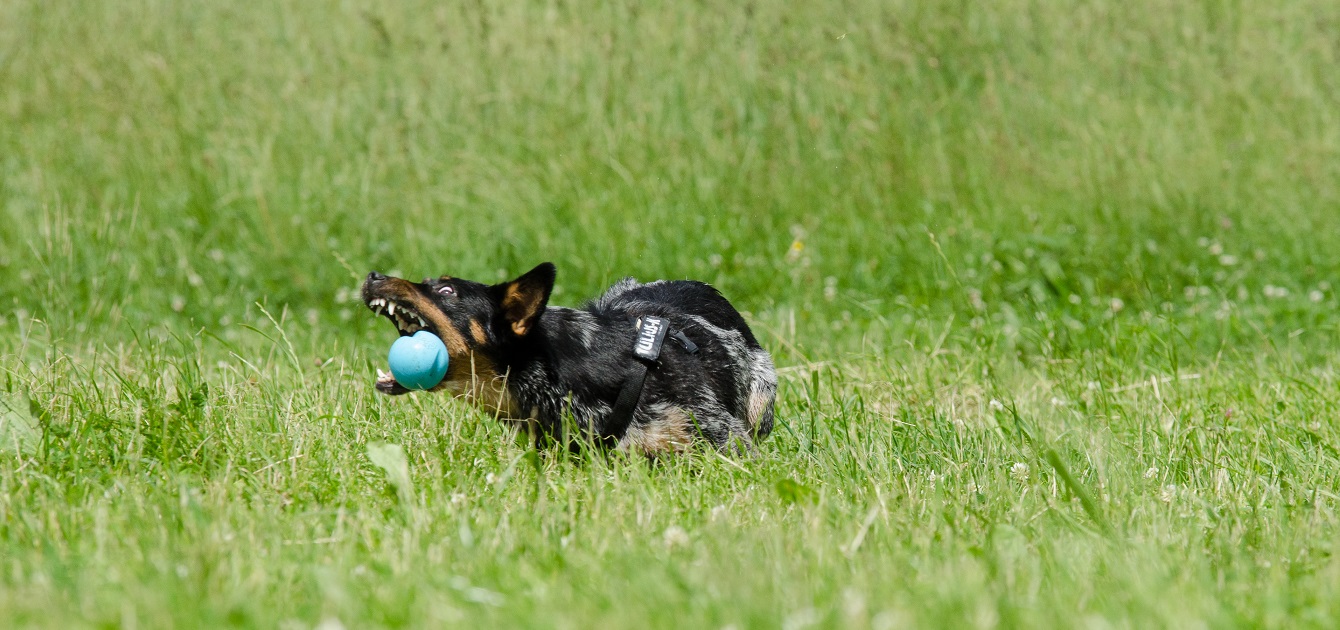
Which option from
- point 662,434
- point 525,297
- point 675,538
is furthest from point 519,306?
point 675,538

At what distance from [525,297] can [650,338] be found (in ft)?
1.59

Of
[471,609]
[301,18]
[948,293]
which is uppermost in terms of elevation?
[301,18]

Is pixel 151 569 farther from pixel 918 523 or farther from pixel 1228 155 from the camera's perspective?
pixel 1228 155

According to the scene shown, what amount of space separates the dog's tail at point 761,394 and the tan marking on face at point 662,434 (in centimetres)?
49

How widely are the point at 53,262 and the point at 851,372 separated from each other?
4.15m

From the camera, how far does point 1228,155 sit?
830 cm

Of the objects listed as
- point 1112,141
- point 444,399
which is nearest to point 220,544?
point 444,399

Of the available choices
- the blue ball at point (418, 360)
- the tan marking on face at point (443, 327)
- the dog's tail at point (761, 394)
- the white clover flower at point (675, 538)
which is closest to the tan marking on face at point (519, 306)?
the tan marking on face at point (443, 327)

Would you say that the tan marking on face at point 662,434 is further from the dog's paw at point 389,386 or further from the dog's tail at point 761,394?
the dog's paw at point 389,386

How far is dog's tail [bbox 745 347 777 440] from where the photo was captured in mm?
4875

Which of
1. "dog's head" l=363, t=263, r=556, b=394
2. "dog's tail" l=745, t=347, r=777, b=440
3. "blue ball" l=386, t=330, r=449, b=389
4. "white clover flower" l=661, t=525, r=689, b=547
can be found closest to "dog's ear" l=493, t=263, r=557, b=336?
"dog's head" l=363, t=263, r=556, b=394

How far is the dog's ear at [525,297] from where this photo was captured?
4.13m

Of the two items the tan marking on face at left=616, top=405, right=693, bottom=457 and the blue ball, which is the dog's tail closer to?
the tan marking on face at left=616, top=405, right=693, bottom=457

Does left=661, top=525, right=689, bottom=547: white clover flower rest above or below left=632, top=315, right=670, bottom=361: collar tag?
below
